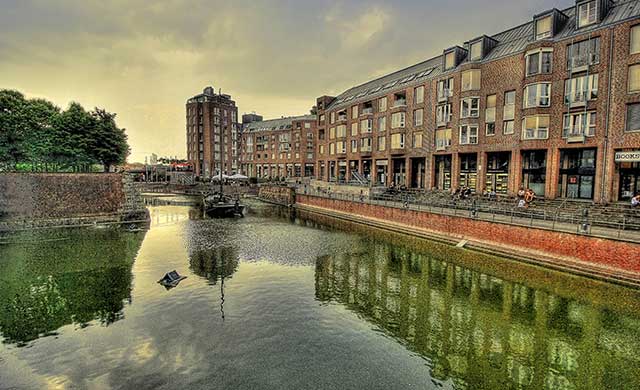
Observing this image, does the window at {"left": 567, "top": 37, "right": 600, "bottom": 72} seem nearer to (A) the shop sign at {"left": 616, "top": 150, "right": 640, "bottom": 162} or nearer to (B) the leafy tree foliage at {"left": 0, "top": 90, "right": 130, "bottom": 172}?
(A) the shop sign at {"left": 616, "top": 150, "right": 640, "bottom": 162}

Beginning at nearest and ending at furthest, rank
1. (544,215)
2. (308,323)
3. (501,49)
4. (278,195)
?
(308,323), (544,215), (501,49), (278,195)

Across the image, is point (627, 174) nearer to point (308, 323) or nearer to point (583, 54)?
point (583, 54)

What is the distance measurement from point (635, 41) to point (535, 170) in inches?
498

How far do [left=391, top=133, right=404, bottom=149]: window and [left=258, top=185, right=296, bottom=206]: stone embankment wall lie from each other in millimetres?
20709

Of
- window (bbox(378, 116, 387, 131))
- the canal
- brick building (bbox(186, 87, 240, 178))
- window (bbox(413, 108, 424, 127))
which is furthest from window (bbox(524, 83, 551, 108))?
brick building (bbox(186, 87, 240, 178))

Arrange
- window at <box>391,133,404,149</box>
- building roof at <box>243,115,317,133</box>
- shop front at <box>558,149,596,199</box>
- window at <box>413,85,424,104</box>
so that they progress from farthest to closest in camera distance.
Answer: building roof at <box>243,115,317,133</box>
window at <box>391,133,404,149</box>
window at <box>413,85,424,104</box>
shop front at <box>558,149,596,199</box>

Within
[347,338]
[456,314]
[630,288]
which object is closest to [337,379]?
[347,338]

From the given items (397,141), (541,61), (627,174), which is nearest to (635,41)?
(541,61)

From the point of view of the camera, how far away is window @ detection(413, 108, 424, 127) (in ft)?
155

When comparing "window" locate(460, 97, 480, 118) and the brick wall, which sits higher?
"window" locate(460, 97, 480, 118)

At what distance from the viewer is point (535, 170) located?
1348 inches

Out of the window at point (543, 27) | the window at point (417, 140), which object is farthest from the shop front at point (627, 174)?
the window at point (417, 140)

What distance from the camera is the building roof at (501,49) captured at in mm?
27922

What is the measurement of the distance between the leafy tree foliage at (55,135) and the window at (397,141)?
43866mm
